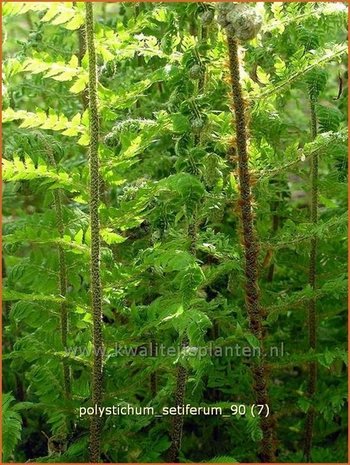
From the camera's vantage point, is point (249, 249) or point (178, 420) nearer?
point (249, 249)

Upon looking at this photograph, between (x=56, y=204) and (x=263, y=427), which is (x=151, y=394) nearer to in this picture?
(x=263, y=427)

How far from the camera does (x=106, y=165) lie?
7.06ft

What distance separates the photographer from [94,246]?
2.19m

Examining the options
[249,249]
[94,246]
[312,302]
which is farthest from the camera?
[312,302]

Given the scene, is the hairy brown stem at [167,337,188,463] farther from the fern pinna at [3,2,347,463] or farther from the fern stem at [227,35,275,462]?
the fern stem at [227,35,275,462]

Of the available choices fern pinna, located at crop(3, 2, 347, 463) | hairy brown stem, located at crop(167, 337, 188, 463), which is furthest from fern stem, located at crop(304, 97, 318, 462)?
hairy brown stem, located at crop(167, 337, 188, 463)

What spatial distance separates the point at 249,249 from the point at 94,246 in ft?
1.62

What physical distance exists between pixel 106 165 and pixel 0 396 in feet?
2.89

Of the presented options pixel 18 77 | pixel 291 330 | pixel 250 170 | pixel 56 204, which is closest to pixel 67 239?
pixel 56 204

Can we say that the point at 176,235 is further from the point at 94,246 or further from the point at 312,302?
the point at 312,302

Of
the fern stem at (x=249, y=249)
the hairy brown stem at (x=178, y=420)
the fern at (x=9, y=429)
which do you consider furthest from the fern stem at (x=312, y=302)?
the fern at (x=9, y=429)

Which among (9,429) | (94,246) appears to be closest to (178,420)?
(9,429)

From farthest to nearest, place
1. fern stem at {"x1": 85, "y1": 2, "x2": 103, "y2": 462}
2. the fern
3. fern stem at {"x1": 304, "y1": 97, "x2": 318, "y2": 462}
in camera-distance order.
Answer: fern stem at {"x1": 304, "y1": 97, "x2": 318, "y2": 462}, the fern, fern stem at {"x1": 85, "y1": 2, "x2": 103, "y2": 462}

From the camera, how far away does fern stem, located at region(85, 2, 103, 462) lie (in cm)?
204
